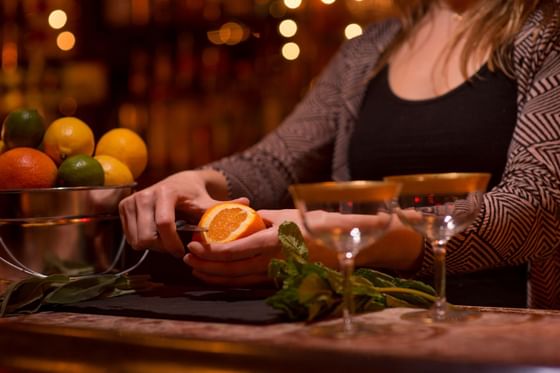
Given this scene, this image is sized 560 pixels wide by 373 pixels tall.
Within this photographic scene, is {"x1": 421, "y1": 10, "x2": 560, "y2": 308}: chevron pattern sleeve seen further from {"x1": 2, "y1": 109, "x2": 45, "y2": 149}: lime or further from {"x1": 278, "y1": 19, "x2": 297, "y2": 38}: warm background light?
{"x1": 278, "y1": 19, "x2": 297, "y2": 38}: warm background light

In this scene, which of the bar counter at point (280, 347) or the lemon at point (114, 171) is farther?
the lemon at point (114, 171)

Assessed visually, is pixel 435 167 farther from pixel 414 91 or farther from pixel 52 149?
pixel 52 149

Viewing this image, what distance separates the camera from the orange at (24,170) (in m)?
1.16

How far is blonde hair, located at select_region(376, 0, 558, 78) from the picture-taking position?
5.35 ft

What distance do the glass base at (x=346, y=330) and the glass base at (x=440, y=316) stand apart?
0.06 metres

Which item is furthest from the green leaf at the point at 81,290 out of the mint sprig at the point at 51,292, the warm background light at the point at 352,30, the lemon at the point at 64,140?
the warm background light at the point at 352,30

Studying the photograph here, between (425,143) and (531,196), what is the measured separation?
1.11 feet

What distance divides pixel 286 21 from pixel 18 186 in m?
2.12

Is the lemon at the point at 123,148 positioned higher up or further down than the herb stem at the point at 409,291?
higher up

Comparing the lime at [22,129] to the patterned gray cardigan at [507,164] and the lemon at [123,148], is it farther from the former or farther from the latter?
the patterned gray cardigan at [507,164]

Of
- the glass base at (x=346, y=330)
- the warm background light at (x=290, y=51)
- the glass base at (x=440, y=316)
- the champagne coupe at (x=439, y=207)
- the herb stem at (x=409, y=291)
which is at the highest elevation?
Result: the warm background light at (x=290, y=51)

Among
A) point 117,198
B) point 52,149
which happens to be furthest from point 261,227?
point 52,149

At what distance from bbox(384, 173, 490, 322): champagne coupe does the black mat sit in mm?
175

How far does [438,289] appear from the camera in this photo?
94 centimetres
